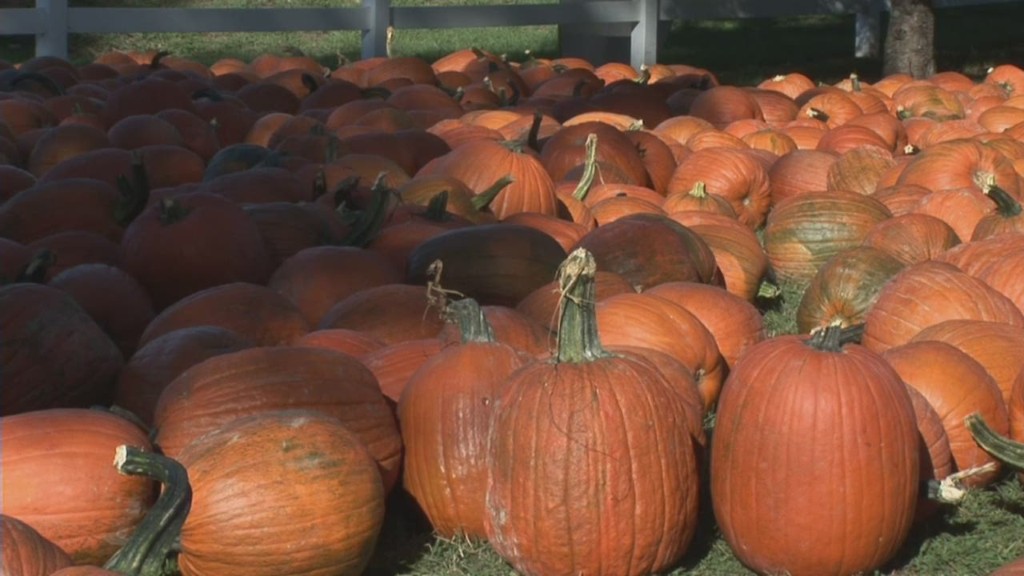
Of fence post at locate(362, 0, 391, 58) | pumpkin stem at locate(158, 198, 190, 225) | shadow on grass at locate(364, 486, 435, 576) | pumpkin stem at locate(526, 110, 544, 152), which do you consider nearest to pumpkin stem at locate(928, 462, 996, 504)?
shadow on grass at locate(364, 486, 435, 576)

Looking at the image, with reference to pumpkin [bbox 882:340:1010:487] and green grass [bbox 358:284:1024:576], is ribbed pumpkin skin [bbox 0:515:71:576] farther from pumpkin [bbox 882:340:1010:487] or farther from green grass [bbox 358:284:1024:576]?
pumpkin [bbox 882:340:1010:487]

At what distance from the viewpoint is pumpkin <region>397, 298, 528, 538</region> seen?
3.62 meters

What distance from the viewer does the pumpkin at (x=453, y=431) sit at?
3.62 m

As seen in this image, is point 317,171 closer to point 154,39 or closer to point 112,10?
point 112,10

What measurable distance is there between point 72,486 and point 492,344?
1.10 m

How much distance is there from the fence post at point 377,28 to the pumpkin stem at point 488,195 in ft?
20.0

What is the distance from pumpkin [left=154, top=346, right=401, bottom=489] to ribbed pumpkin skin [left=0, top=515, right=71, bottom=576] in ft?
2.16

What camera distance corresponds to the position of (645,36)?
13281mm

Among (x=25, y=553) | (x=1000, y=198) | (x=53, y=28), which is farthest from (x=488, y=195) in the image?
(x=53, y=28)

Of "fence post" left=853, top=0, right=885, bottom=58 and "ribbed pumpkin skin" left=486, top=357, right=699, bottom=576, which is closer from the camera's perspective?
"ribbed pumpkin skin" left=486, top=357, right=699, bottom=576

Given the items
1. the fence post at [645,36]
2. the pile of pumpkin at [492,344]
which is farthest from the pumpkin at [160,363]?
the fence post at [645,36]

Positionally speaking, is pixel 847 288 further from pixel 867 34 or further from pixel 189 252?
pixel 867 34

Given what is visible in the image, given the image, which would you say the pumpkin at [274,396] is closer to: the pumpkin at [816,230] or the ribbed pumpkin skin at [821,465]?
the ribbed pumpkin skin at [821,465]

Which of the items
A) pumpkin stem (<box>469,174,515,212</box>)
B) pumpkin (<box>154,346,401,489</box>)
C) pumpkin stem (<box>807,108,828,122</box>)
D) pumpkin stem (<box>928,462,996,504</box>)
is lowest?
pumpkin stem (<box>928,462,996,504</box>)
